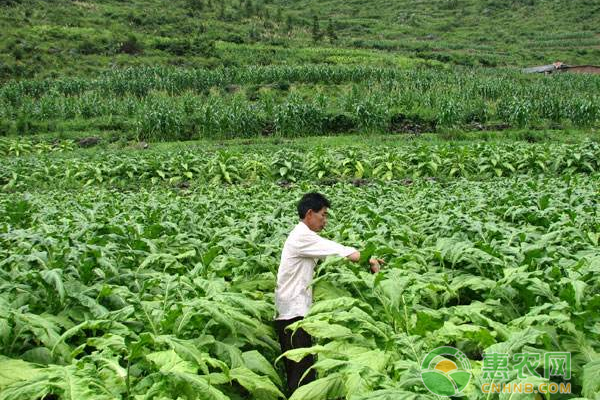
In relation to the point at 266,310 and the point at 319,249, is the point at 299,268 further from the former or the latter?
the point at 266,310

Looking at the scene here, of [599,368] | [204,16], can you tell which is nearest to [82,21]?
[204,16]

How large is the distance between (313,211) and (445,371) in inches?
83.9

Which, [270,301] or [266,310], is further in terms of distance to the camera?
[270,301]

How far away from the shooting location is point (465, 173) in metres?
14.2

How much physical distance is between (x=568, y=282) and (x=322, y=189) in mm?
A: 7982

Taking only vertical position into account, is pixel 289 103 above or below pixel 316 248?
above

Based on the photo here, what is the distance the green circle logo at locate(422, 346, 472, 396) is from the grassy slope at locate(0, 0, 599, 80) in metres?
38.6

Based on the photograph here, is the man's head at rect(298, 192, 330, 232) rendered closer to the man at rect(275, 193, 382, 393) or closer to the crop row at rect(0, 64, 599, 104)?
the man at rect(275, 193, 382, 393)

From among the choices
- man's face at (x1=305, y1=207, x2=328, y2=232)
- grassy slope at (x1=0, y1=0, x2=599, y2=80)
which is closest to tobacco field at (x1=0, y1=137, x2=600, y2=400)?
man's face at (x1=305, y1=207, x2=328, y2=232)

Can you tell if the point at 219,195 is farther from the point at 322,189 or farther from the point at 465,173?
the point at 465,173

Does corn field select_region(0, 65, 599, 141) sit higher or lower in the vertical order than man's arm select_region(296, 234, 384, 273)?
higher

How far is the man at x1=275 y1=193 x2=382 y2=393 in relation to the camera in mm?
4133

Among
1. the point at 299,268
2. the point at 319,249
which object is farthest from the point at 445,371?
the point at 299,268

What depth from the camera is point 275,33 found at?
→ 5716cm
